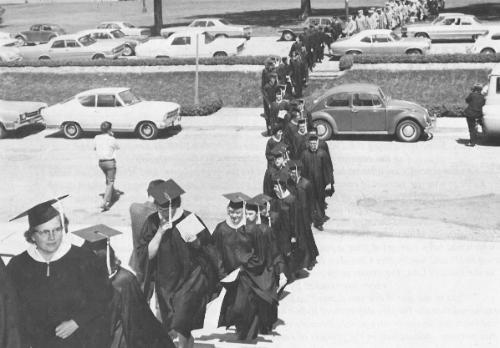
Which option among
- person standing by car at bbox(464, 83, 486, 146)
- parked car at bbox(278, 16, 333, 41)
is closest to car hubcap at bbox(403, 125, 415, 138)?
person standing by car at bbox(464, 83, 486, 146)

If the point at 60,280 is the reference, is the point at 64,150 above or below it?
below

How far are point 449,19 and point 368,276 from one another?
26306 millimetres

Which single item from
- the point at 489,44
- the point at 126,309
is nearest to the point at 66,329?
the point at 126,309

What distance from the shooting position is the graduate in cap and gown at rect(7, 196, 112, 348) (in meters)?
7.17

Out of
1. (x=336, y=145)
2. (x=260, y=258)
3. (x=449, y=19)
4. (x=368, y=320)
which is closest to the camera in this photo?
(x=260, y=258)

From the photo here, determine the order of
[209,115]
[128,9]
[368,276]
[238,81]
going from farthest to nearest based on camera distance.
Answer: [128,9]
[238,81]
[209,115]
[368,276]

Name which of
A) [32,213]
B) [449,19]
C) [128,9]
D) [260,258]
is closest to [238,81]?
[449,19]

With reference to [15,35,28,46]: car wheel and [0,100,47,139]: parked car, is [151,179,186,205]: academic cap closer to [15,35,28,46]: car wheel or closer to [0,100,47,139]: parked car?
[0,100,47,139]: parked car

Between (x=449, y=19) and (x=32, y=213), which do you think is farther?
(x=449, y=19)

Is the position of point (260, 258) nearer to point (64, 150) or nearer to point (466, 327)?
point (466, 327)

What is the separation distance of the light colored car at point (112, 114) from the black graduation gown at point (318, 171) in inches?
338

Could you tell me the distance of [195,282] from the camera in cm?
898

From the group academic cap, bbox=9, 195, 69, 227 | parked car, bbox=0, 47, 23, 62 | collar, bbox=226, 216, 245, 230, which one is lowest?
parked car, bbox=0, 47, 23, 62

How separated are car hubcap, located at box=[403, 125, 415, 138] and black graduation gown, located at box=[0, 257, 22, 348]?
51.8 ft
